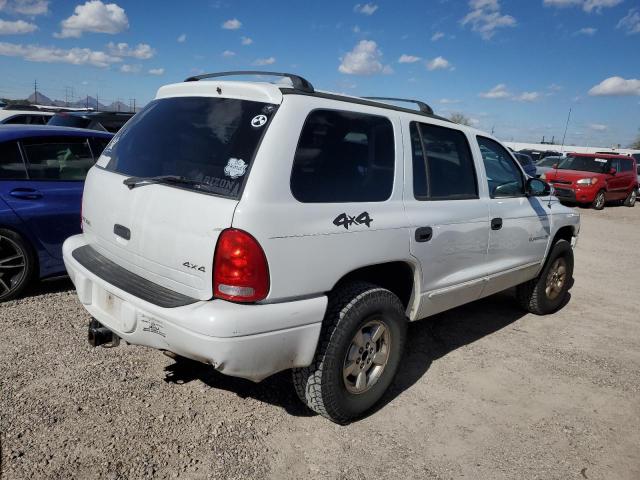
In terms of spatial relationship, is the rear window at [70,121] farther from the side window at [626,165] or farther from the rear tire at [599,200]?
the side window at [626,165]

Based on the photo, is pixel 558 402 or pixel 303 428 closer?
pixel 303 428

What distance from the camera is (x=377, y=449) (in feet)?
9.33

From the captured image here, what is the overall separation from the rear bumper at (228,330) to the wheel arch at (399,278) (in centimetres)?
62

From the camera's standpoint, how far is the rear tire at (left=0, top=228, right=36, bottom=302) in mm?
4285

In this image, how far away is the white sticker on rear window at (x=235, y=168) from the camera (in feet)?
7.98

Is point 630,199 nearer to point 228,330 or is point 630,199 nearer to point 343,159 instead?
point 343,159

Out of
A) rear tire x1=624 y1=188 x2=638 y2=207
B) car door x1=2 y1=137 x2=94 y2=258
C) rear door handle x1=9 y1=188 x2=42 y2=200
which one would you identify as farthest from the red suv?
rear door handle x1=9 y1=188 x2=42 y2=200

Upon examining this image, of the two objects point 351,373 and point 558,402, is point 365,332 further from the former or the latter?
point 558,402

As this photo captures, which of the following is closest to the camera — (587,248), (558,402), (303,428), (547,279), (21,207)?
(303,428)

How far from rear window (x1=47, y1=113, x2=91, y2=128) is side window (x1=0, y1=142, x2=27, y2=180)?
6.07 metres

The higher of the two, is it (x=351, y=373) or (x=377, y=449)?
(x=351, y=373)

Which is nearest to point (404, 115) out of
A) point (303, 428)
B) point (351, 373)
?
point (351, 373)

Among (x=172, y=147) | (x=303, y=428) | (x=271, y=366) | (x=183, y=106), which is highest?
(x=183, y=106)

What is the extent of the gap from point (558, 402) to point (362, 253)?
75.3 inches
